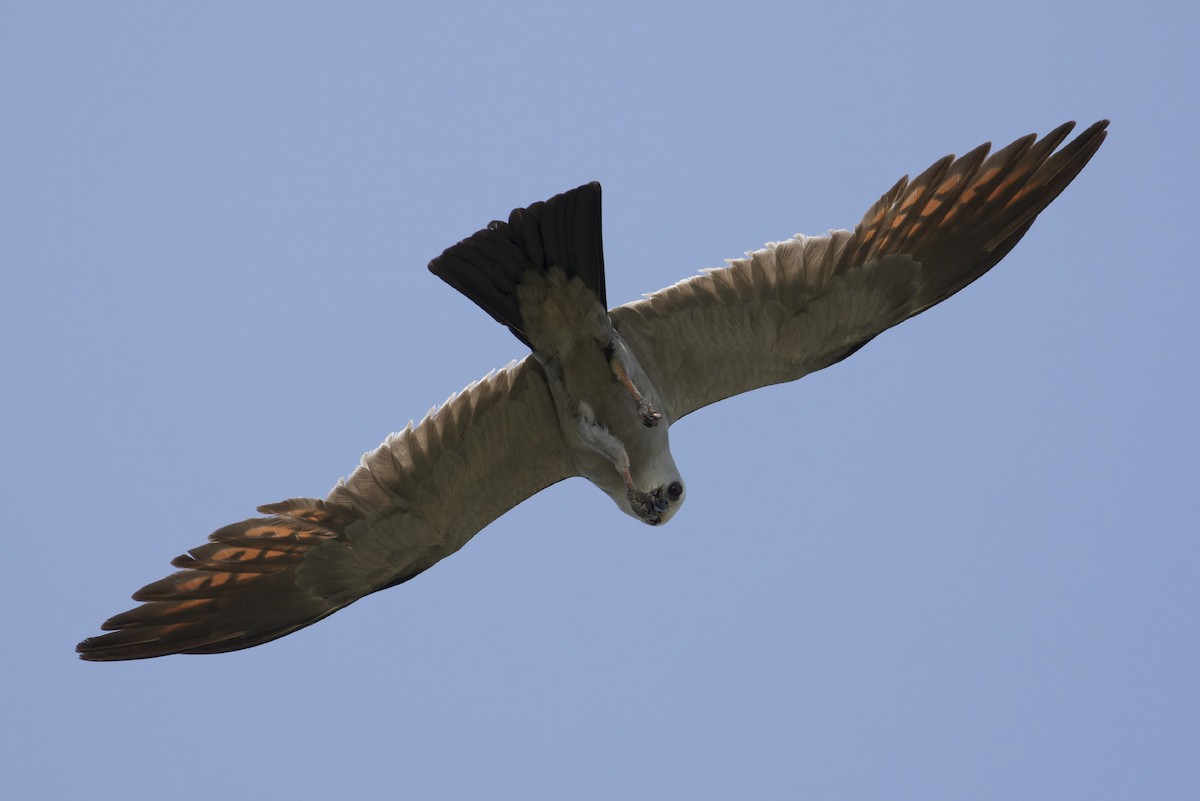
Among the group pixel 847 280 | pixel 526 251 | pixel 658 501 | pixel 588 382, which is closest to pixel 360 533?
pixel 588 382

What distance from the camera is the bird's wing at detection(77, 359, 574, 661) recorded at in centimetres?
810

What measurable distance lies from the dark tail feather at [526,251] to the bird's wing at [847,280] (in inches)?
15.9

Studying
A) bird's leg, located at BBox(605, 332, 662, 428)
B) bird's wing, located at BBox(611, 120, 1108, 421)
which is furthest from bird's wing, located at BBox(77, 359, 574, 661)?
bird's wing, located at BBox(611, 120, 1108, 421)

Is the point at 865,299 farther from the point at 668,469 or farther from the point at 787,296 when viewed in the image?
the point at 668,469

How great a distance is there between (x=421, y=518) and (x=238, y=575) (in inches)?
38.0

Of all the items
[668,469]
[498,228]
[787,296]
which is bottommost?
[668,469]

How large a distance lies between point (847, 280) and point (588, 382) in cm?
138

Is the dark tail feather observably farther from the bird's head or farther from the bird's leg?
the bird's head

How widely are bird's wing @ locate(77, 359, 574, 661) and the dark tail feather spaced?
0.52 m

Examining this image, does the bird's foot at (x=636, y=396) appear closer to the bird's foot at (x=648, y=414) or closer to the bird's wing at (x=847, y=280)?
the bird's foot at (x=648, y=414)

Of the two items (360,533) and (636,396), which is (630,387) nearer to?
(636,396)

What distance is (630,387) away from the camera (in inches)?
311

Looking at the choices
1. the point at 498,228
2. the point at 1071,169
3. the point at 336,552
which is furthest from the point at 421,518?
the point at 1071,169

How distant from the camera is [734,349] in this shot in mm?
8195
